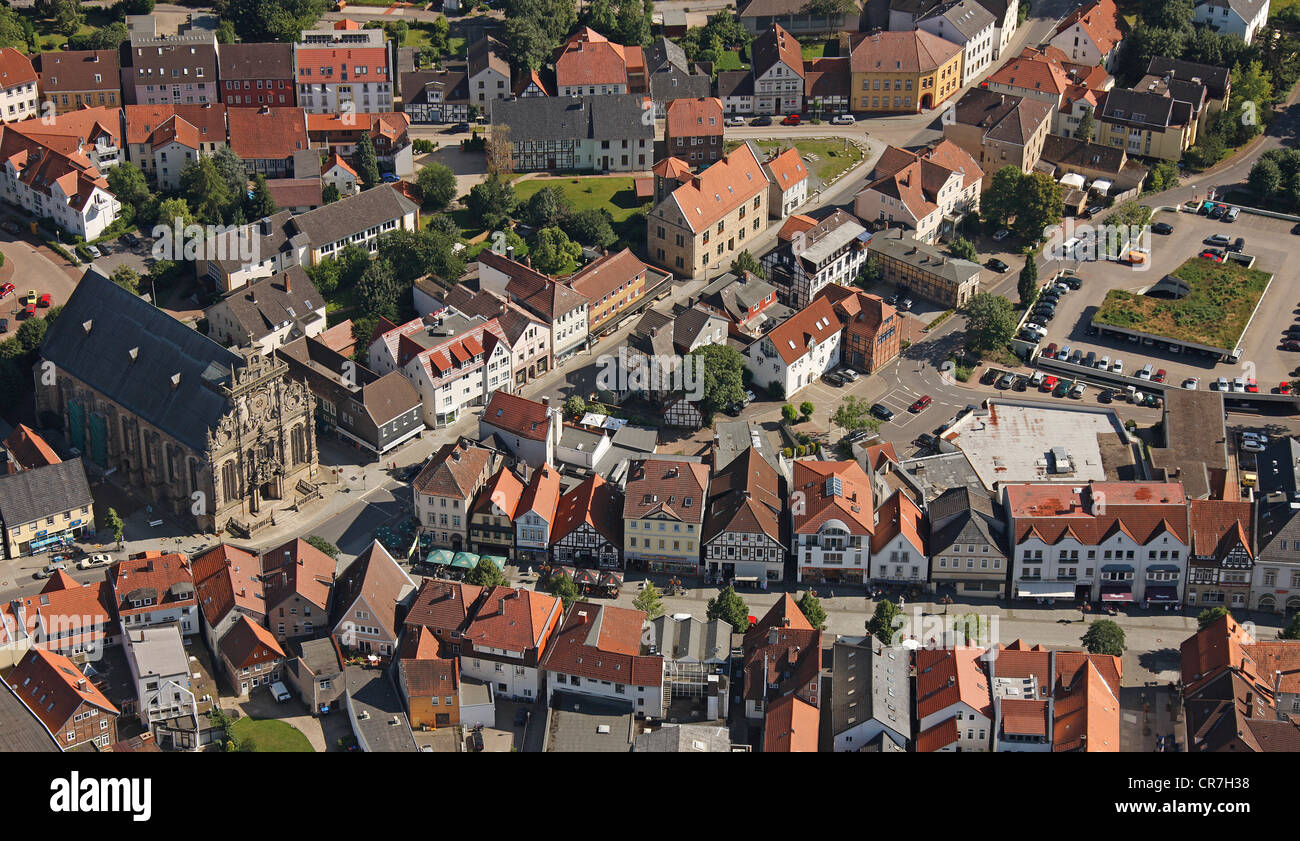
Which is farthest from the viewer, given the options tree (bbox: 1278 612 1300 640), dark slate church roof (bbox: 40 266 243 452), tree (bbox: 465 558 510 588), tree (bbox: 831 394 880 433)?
tree (bbox: 831 394 880 433)

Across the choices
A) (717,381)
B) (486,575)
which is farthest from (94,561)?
(717,381)

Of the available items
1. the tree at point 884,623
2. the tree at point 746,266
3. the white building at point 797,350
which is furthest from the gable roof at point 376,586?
the tree at point 746,266

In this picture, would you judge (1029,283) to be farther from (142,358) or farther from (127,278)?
(127,278)

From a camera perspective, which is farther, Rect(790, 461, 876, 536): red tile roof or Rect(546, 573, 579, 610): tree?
Rect(790, 461, 876, 536): red tile roof

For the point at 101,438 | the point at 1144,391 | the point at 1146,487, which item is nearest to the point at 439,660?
the point at 101,438

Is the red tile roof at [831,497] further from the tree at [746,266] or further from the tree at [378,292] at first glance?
the tree at [378,292]

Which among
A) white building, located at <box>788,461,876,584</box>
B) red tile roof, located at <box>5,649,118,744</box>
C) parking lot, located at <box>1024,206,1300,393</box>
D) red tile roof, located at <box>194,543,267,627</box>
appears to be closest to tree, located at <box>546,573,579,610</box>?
white building, located at <box>788,461,876,584</box>

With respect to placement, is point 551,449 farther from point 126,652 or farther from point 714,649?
point 126,652

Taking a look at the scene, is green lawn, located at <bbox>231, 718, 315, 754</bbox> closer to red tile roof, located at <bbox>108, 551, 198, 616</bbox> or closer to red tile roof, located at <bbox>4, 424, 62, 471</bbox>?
red tile roof, located at <bbox>108, 551, 198, 616</bbox>
